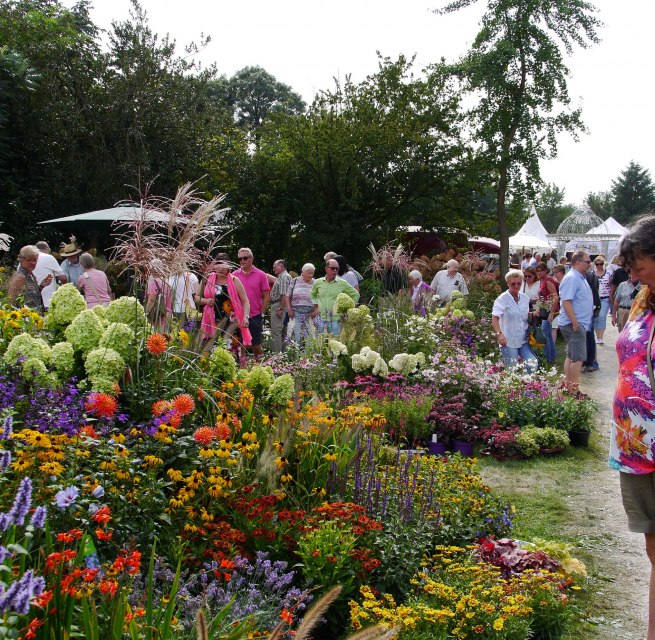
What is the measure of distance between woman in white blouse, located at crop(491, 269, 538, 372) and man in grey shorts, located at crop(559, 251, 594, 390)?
1.63 feet

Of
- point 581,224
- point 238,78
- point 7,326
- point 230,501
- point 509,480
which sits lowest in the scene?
point 509,480

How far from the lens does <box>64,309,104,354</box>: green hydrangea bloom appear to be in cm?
482

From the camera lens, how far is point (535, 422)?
8.16m

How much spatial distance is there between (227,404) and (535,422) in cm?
436

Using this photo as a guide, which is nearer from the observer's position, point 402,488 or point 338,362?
point 402,488

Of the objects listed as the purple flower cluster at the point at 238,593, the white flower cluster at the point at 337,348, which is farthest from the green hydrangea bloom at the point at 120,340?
the white flower cluster at the point at 337,348

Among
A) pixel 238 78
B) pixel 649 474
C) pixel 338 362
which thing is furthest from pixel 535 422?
pixel 238 78

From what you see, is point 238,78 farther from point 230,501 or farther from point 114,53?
point 230,501

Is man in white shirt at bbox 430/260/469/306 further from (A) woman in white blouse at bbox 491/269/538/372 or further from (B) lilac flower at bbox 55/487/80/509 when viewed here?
(B) lilac flower at bbox 55/487/80/509

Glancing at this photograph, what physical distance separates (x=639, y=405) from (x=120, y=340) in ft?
9.68

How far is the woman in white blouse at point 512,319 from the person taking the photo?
31.0 feet

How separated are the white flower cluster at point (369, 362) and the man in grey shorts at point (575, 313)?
2.66 m

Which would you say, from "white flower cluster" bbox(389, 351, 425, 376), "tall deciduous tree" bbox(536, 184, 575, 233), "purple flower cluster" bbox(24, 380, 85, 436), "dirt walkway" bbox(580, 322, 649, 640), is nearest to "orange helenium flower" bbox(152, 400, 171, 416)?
"purple flower cluster" bbox(24, 380, 85, 436)

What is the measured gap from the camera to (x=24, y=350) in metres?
4.55
